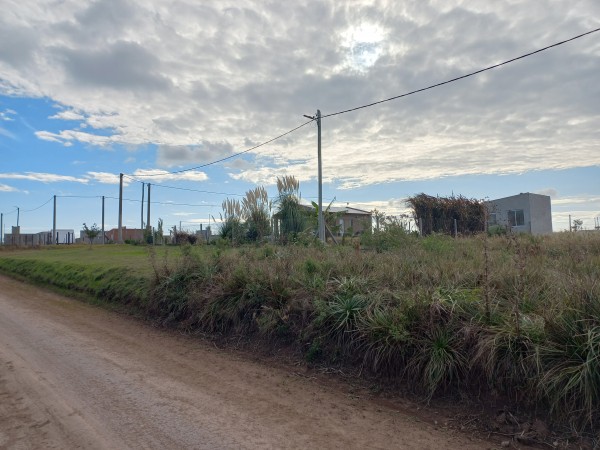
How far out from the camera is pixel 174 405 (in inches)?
190

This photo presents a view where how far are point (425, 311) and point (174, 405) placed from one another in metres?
3.07

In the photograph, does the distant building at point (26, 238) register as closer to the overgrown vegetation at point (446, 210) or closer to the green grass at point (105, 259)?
the green grass at point (105, 259)

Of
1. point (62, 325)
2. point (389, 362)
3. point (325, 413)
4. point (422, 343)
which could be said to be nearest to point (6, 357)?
point (62, 325)

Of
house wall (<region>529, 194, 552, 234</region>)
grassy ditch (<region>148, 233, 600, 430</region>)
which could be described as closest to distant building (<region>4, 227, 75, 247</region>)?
house wall (<region>529, 194, 552, 234</region>)

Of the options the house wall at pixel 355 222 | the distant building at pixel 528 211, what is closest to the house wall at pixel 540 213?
the distant building at pixel 528 211

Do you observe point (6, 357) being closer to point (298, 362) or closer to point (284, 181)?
point (298, 362)

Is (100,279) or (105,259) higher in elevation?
(105,259)

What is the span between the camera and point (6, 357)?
670 centimetres

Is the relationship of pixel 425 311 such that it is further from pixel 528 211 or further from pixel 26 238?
pixel 26 238

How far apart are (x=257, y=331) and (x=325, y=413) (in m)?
2.89

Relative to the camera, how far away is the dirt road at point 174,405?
13.3 ft

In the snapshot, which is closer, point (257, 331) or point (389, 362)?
point (389, 362)

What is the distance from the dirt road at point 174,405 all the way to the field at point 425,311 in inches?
26.4

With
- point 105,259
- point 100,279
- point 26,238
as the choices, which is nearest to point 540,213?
point 105,259
